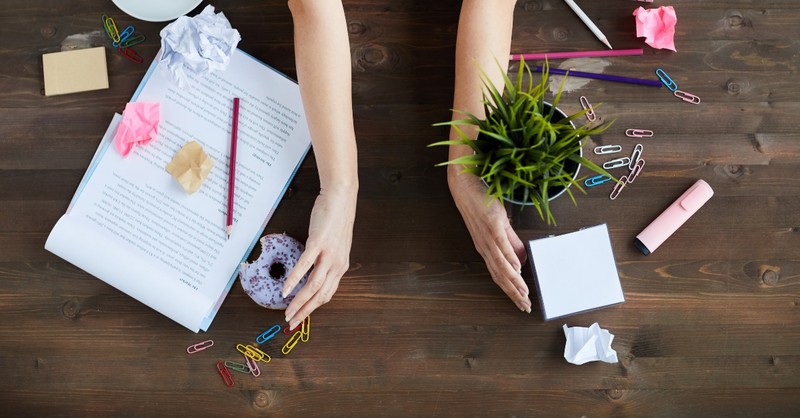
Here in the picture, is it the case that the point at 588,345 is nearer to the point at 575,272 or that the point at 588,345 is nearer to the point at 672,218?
the point at 575,272

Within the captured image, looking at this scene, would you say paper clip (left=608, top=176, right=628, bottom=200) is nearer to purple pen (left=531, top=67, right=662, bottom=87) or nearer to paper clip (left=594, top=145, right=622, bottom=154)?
paper clip (left=594, top=145, right=622, bottom=154)

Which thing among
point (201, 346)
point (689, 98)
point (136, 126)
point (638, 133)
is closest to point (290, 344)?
point (201, 346)

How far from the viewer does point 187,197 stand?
0.97 meters

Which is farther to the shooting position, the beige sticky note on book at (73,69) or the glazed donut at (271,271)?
the beige sticky note on book at (73,69)

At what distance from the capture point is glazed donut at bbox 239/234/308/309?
903mm

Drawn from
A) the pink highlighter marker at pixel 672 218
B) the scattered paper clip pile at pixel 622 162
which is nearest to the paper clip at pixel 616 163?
the scattered paper clip pile at pixel 622 162

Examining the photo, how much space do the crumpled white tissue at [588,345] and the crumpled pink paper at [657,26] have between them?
476mm

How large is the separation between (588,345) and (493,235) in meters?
0.23

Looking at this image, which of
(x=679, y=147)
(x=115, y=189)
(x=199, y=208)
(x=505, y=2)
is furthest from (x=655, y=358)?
(x=115, y=189)

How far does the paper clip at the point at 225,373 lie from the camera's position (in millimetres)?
956

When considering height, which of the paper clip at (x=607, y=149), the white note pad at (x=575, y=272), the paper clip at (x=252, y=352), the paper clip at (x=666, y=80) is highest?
the paper clip at (x=666, y=80)

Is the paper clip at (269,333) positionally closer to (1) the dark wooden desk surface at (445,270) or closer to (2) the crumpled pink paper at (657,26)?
(1) the dark wooden desk surface at (445,270)

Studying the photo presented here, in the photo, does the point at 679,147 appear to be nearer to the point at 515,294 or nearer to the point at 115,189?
the point at 515,294

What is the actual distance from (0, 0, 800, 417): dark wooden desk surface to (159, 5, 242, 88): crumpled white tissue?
0.13ft
